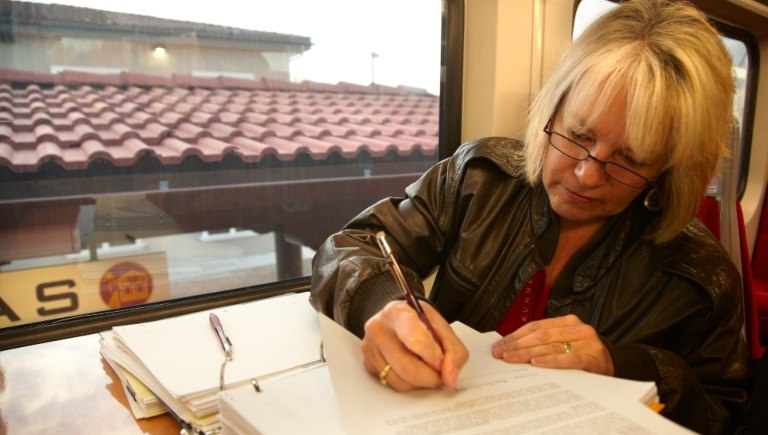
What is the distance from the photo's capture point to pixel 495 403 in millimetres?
651

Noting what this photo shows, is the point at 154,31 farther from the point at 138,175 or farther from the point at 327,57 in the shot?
the point at 327,57

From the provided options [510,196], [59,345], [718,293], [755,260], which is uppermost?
[510,196]

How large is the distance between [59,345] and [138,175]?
1.44 ft

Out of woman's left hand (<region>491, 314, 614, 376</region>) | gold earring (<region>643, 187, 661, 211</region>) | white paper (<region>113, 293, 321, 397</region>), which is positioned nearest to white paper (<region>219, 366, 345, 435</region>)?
white paper (<region>113, 293, 321, 397</region>)

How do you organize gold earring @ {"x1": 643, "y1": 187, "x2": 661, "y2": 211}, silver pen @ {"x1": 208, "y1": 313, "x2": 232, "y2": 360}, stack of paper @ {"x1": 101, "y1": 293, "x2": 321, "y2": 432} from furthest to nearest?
gold earring @ {"x1": 643, "y1": 187, "x2": 661, "y2": 211} → silver pen @ {"x1": 208, "y1": 313, "x2": 232, "y2": 360} → stack of paper @ {"x1": 101, "y1": 293, "x2": 321, "y2": 432}

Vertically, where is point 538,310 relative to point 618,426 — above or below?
below

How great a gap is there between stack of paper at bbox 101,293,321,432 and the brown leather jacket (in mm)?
89


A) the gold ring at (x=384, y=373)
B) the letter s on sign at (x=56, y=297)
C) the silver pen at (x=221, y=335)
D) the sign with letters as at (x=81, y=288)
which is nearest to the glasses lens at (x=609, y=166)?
the gold ring at (x=384, y=373)

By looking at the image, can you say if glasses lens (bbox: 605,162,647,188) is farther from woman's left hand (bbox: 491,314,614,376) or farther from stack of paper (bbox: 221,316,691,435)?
stack of paper (bbox: 221,316,691,435)

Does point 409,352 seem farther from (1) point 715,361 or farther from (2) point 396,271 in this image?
(1) point 715,361

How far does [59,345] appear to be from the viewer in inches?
42.6

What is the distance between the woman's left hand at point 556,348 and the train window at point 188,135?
91 cm

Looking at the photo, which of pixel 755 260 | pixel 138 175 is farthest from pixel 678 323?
pixel 755 260

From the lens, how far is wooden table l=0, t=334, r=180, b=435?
0.78 m
